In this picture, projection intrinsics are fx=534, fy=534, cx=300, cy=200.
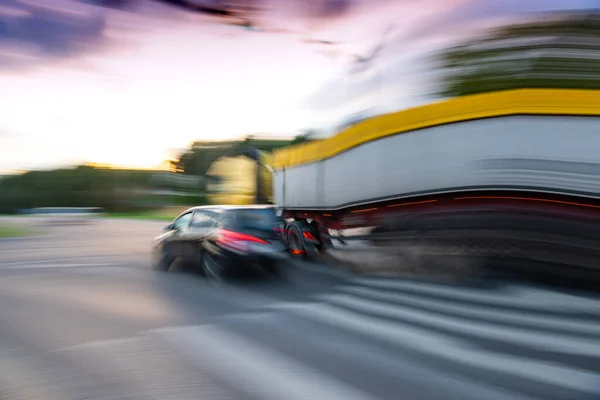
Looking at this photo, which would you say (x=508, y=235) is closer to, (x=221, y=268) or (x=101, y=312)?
(x=221, y=268)

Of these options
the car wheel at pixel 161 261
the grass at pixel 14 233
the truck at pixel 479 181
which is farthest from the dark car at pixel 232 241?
the grass at pixel 14 233

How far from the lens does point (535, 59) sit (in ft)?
22.5

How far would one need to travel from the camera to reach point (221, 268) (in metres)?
8.56

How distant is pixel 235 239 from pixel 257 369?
4341 millimetres

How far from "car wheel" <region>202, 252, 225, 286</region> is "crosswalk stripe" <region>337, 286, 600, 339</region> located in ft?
7.42

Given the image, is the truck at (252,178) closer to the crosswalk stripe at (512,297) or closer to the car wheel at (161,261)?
the car wheel at (161,261)

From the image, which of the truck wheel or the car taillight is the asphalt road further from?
the truck wheel

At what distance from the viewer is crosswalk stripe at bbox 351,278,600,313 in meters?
6.08

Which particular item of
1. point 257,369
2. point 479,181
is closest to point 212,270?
point 479,181

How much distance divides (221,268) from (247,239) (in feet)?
2.04

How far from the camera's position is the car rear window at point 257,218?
346 inches

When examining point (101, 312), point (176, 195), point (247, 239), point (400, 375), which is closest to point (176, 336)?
point (101, 312)

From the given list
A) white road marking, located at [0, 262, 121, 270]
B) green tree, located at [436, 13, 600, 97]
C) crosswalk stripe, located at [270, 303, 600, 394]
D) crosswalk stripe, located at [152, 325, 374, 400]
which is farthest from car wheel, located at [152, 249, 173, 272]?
green tree, located at [436, 13, 600, 97]

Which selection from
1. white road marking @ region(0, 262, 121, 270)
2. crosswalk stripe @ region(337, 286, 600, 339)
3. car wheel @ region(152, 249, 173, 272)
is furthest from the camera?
white road marking @ region(0, 262, 121, 270)
